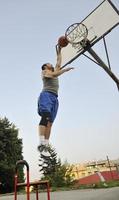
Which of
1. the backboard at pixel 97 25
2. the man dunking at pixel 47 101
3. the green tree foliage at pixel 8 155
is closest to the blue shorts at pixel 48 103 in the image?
the man dunking at pixel 47 101

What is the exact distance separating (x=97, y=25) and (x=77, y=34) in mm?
763

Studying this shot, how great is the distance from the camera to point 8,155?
37.7 m

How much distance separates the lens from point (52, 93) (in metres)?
6.94

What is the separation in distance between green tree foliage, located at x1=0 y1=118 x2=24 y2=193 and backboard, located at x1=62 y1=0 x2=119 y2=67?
27.9 m

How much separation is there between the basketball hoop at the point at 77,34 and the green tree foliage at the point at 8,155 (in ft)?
92.5

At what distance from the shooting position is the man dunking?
6.70m

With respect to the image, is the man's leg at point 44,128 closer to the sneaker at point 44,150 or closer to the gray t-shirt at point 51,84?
the sneaker at point 44,150

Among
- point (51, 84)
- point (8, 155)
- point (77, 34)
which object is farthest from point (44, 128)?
point (8, 155)

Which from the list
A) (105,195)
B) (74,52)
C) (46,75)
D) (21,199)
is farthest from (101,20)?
(21,199)

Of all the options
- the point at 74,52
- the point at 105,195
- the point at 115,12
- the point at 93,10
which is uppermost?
the point at 93,10

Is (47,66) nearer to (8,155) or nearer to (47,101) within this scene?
(47,101)

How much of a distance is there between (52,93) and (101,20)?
10.2ft

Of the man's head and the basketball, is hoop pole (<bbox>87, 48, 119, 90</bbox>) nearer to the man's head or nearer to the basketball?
the basketball

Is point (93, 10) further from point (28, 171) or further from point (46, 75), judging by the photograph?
point (28, 171)
